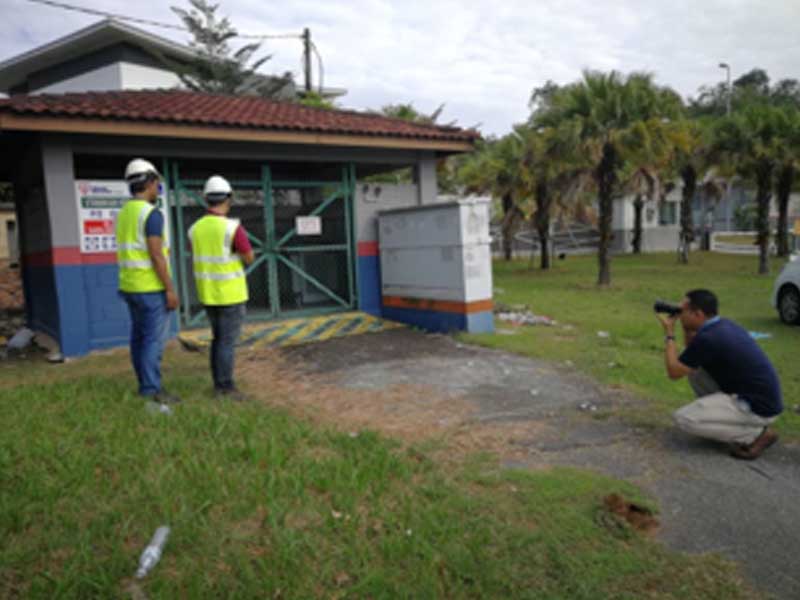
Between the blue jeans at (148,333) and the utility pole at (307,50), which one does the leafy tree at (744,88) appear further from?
the blue jeans at (148,333)

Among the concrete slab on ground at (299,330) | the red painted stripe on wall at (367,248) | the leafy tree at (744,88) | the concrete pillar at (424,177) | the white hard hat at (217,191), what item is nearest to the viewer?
the white hard hat at (217,191)

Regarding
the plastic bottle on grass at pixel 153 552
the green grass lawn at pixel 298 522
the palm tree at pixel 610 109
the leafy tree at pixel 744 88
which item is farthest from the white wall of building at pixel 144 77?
the leafy tree at pixel 744 88

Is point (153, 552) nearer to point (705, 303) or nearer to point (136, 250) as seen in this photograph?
point (136, 250)

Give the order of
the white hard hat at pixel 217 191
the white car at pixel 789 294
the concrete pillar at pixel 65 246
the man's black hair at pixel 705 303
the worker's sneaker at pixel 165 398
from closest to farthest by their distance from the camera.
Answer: the man's black hair at pixel 705 303, the worker's sneaker at pixel 165 398, the white hard hat at pixel 217 191, the concrete pillar at pixel 65 246, the white car at pixel 789 294

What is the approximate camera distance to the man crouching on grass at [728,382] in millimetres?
4047

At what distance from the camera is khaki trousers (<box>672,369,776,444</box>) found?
4094mm

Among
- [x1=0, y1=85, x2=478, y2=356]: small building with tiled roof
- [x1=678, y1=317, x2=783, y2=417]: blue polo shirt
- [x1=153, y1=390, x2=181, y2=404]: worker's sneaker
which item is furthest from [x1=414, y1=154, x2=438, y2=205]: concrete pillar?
[x1=678, y1=317, x2=783, y2=417]: blue polo shirt

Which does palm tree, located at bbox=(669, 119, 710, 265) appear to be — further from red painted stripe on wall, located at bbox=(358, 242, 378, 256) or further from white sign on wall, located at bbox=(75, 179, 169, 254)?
white sign on wall, located at bbox=(75, 179, 169, 254)

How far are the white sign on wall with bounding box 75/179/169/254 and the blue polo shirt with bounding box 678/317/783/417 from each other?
7.14m

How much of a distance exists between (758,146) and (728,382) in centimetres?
1733

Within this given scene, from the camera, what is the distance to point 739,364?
13.3 ft

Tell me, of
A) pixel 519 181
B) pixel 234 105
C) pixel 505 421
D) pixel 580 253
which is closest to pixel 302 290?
pixel 234 105

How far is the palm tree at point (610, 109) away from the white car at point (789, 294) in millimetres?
5527

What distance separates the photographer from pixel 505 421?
16.6ft
